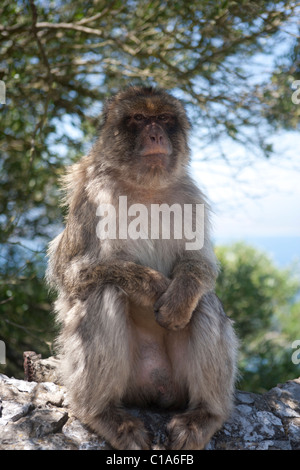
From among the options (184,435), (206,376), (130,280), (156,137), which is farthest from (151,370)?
(156,137)

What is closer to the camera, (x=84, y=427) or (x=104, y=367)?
(x=104, y=367)

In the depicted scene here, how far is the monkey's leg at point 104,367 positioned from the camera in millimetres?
2678

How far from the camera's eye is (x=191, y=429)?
2.67 meters

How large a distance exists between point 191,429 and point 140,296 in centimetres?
76

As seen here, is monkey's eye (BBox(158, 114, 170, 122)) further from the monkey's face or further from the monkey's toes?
the monkey's toes

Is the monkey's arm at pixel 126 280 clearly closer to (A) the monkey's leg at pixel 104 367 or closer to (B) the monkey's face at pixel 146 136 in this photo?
(A) the monkey's leg at pixel 104 367

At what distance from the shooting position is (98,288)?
9.32 feet

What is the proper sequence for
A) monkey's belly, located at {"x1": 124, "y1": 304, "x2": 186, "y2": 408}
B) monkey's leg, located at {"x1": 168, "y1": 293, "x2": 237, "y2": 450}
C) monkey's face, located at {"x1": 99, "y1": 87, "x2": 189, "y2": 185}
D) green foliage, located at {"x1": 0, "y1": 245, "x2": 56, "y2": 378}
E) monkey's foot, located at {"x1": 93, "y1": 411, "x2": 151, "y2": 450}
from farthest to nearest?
green foliage, located at {"x1": 0, "y1": 245, "x2": 56, "y2": 378} → monkey's face, located at {"x1": 99, "y1": 87, "x2": 189, "y2": 185} → monkey's belly, located at {"x1": 124, "y1": 304, "x2": 186, "y2": 408} → monkey's leg, located at {"x1": 168, "y1": 293, "x2": 237, "y2": 450} → monkey's foot, located at {"x1": 93, "y1": 411, "x2": 151, "y2": 450}

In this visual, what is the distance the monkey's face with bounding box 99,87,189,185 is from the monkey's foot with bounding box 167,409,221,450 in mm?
1369

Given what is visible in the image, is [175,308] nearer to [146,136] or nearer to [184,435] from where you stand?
[184,435]

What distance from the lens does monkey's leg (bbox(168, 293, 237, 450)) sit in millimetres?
2715

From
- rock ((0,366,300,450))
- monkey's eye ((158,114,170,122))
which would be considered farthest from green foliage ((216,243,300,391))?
monkey's eye ((158,114,170,122))

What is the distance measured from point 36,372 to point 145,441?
1.20 m
